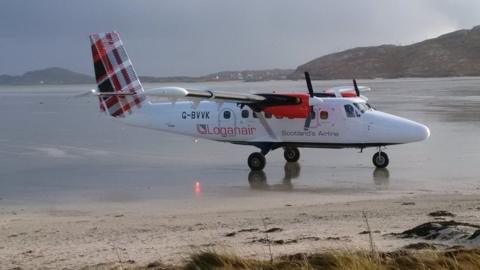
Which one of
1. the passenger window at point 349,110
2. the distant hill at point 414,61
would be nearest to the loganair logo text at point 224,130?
the passenger window at point 349,110

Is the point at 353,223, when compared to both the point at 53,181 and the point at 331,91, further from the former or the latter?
the point at 331,91

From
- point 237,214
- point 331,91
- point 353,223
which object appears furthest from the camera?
point 331,91

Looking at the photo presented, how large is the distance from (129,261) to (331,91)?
41.1ft

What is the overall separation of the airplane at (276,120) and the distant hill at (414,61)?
11898 cm

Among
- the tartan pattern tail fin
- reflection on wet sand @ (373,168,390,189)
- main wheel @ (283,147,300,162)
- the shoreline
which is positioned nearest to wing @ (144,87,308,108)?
main wheel @ (283,147,300,162)

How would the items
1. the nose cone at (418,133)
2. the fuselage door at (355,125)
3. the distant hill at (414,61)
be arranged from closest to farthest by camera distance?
1. the nose cone at (418,133)
2. the fuselage door at (355,125)
3. the distant hill at (414,61)

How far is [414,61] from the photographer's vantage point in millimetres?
159250

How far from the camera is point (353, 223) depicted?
984 cm

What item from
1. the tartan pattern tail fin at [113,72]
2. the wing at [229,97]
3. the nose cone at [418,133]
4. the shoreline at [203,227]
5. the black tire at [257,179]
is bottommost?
the shoreline at [203,227]

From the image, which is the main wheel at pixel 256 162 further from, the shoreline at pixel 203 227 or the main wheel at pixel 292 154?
the shoreline at pixel 203 227

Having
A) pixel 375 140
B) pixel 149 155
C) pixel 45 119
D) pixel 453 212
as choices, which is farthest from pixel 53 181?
pixel 45 119

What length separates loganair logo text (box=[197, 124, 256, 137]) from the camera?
707 inches

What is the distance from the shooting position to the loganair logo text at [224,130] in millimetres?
17953

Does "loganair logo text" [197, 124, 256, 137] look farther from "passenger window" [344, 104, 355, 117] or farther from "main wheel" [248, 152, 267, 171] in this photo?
"passenger window" [344, 104, 355, 117]
